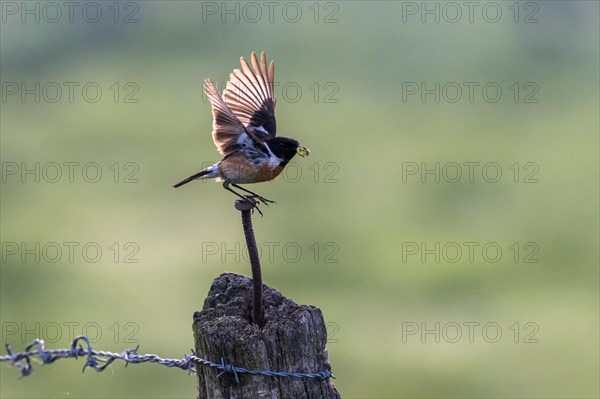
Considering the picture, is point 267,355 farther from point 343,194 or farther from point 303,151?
point 343,194

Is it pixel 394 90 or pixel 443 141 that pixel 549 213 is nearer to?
pixel 443 141

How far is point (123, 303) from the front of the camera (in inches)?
556

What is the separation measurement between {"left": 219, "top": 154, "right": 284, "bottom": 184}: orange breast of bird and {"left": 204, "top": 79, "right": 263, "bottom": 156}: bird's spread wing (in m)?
0.06

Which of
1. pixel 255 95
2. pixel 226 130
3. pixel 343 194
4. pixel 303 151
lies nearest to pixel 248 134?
pixel 226 130

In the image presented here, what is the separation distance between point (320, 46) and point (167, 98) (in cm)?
420

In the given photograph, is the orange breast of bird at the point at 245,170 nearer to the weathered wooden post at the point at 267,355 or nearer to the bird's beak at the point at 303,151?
the bird's beak at the point at 303,151

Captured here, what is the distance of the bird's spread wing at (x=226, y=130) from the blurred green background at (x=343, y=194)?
6.56m

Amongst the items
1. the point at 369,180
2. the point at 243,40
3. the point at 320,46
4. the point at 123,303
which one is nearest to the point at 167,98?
the point at 243,40

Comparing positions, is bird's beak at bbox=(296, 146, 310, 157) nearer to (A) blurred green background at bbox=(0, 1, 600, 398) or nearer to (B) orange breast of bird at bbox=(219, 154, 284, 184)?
(B) orange breast of bird at bbox=(219, 154, 284, 184)

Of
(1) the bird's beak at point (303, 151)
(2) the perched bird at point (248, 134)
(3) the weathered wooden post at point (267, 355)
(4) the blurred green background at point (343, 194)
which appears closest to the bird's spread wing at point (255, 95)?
(2) the perched bird at point (248, 134)

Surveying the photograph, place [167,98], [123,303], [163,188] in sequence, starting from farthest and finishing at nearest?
[167,98] < [163,188] < [123,303]

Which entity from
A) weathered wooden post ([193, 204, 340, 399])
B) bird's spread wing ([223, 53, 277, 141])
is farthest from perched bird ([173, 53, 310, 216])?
weathered wooden post ([193, 204, 340, 399])

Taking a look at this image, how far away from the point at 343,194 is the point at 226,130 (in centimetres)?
1269

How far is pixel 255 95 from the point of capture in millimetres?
5617
